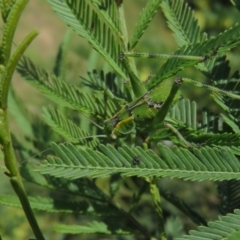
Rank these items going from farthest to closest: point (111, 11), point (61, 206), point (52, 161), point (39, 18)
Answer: point (39, 18), point (61, 206), point (111, 11), point (52, 161)

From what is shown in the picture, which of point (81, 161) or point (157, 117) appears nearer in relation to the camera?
point (81, 161)

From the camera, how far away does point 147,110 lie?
84 centimetres

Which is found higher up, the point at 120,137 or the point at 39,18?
the point at 120,137

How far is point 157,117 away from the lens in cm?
79

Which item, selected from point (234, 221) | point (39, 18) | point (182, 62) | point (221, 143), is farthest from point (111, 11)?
point (39, 18)

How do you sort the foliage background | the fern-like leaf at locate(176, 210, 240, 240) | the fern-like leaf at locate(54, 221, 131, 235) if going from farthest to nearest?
the foliage background < the fern-like leaf at locate(54, 221, 131, 235) < the fern-like leaf at locate(176, 210, 240, 240)

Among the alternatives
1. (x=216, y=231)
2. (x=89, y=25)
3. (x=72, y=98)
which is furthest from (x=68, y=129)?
(x=216, y=231)

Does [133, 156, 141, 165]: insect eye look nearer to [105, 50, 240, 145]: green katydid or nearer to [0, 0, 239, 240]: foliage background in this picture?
[105, 50, 240, 145]: green katydid

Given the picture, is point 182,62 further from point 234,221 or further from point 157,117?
point 234,221

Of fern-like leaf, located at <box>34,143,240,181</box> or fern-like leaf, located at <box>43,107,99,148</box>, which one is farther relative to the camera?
fern-like leaf, located at <box>43,107,99,148</box>

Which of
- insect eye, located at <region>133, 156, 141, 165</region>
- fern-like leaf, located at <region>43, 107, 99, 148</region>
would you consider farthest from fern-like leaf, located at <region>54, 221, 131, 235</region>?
insect eye, located at <region>133, 156, 141, 165</region>

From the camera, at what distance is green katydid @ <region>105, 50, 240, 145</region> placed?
0.80m

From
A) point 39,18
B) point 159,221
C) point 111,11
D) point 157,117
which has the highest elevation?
point 111,11

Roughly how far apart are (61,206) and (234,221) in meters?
0.43
